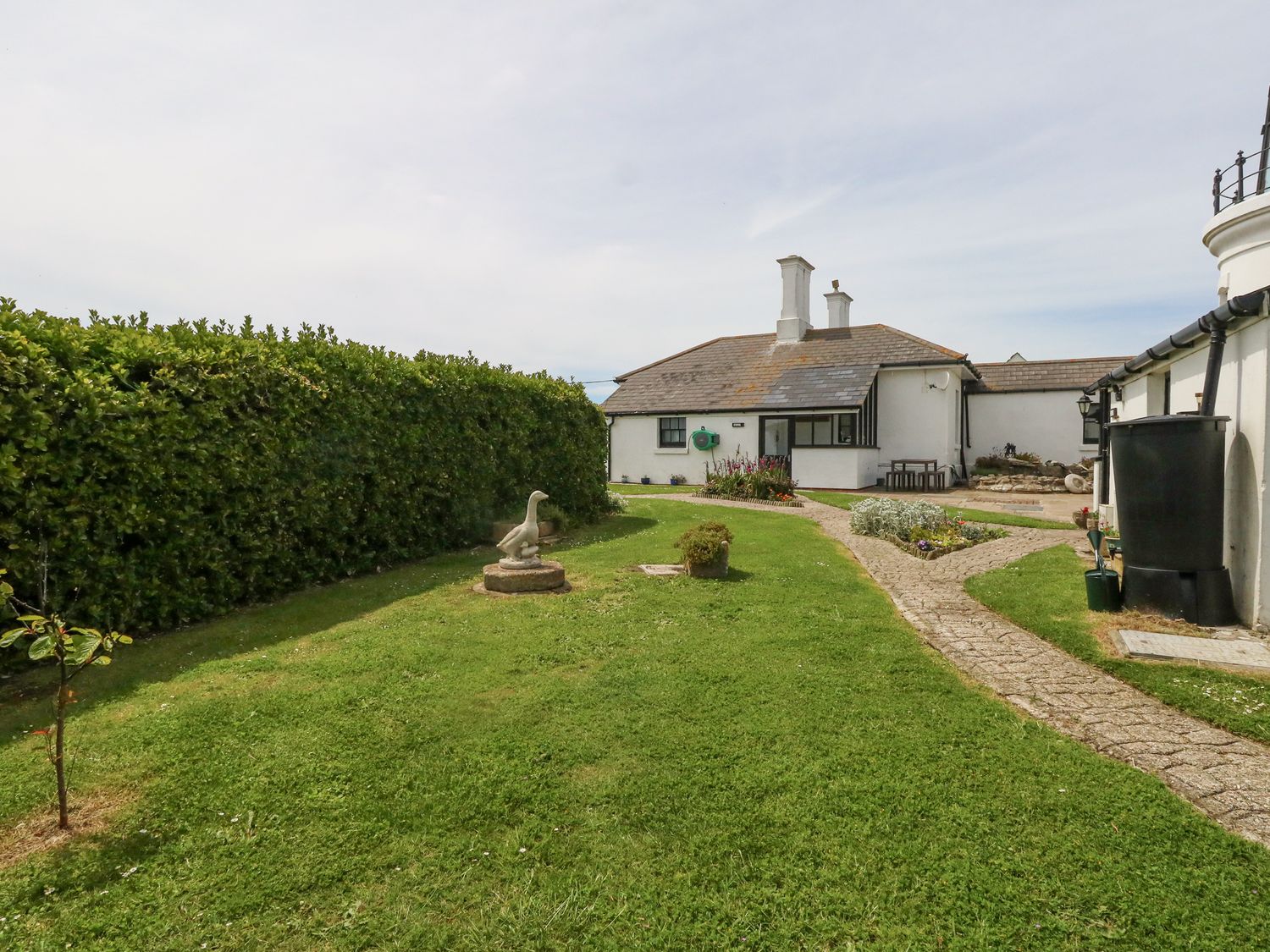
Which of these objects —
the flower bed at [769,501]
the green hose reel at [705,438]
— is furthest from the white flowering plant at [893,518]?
the green hose reel at [705,438]

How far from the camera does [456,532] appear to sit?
438 inches

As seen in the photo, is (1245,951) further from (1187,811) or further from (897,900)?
(897,900)

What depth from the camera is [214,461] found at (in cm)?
690

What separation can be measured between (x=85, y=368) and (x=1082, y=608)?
9845 mm

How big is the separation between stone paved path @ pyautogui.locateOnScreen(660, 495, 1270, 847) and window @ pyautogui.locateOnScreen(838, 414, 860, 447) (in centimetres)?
1450

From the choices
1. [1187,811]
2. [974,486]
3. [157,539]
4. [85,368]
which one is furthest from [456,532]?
[974,486]

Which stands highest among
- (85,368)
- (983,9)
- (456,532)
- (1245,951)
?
(983,9)

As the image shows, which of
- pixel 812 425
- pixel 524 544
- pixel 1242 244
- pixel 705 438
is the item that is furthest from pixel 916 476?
pixel 524 544

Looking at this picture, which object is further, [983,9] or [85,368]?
[983,9]

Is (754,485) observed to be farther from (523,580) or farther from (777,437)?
(523,580)

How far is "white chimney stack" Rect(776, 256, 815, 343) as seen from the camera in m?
26.8

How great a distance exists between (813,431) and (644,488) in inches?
264

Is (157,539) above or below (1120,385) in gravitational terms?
below

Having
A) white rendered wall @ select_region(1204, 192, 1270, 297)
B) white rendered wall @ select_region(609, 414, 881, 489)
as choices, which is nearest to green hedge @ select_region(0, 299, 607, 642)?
white rendered wall @ select_region(1204, 192, 1270, 297)
